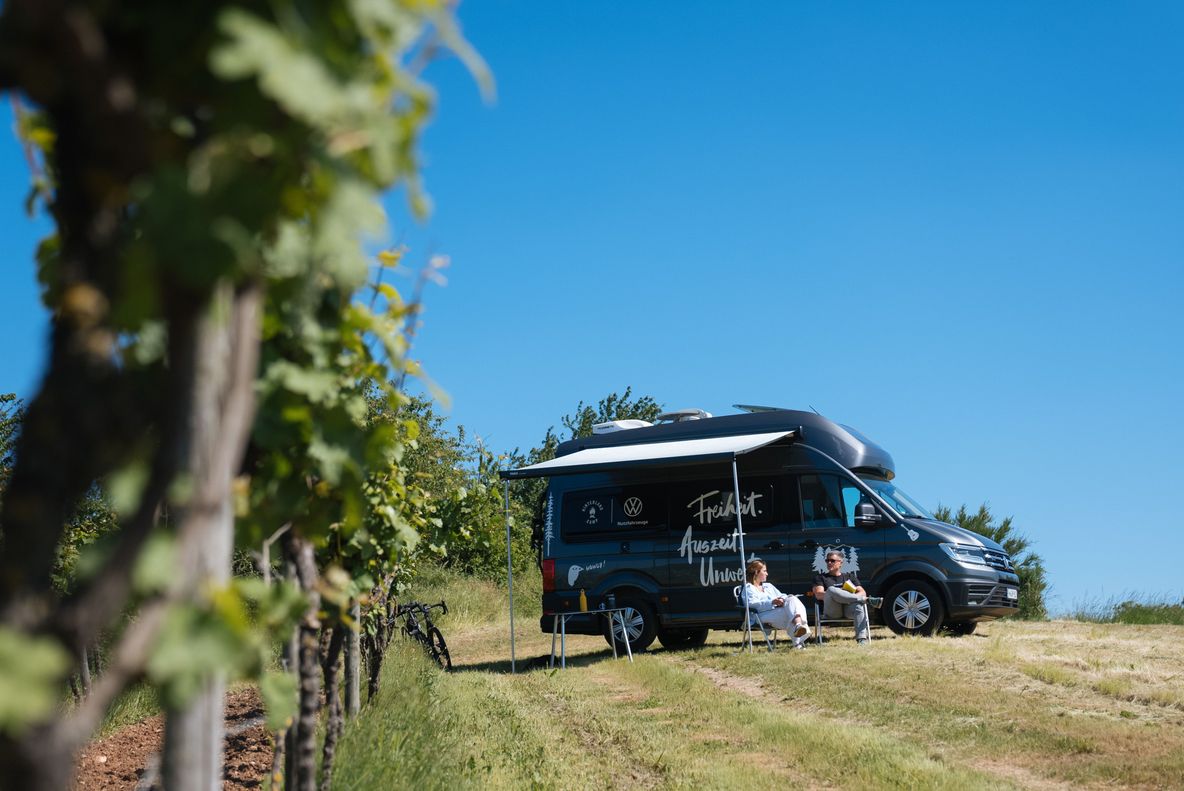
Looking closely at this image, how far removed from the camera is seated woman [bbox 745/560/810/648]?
491 inches

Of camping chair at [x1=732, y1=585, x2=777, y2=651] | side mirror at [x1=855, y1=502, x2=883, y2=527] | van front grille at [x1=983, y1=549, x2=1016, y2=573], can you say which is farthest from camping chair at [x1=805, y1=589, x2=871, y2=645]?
van front grille at [x1=983, y1=549, x2=1016, y2=573]

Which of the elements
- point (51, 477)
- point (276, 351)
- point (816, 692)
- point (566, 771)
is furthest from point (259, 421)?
point (816, 692)

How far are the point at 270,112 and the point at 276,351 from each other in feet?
4.38

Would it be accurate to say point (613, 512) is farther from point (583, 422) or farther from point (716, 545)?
point (583, 422)

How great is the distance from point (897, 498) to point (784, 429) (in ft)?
5.57

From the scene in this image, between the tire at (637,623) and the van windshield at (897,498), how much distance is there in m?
3.20

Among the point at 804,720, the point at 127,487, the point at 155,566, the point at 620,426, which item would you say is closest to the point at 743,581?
the point at 620,426

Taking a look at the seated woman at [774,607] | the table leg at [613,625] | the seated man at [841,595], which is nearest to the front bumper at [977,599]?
the seated man at [841,595]

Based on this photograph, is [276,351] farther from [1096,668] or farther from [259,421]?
[1096,668]

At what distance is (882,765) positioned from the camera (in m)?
6.80

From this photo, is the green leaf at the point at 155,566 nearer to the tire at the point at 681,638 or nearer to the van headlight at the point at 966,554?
the van headlight at the point at 966,554

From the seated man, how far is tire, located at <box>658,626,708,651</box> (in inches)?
97.3

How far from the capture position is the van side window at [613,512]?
46.5ft

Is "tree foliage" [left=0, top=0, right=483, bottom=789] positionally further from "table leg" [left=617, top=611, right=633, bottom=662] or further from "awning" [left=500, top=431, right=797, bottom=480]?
"table leg" [left=617, top=611, right=633, bottom=662]
